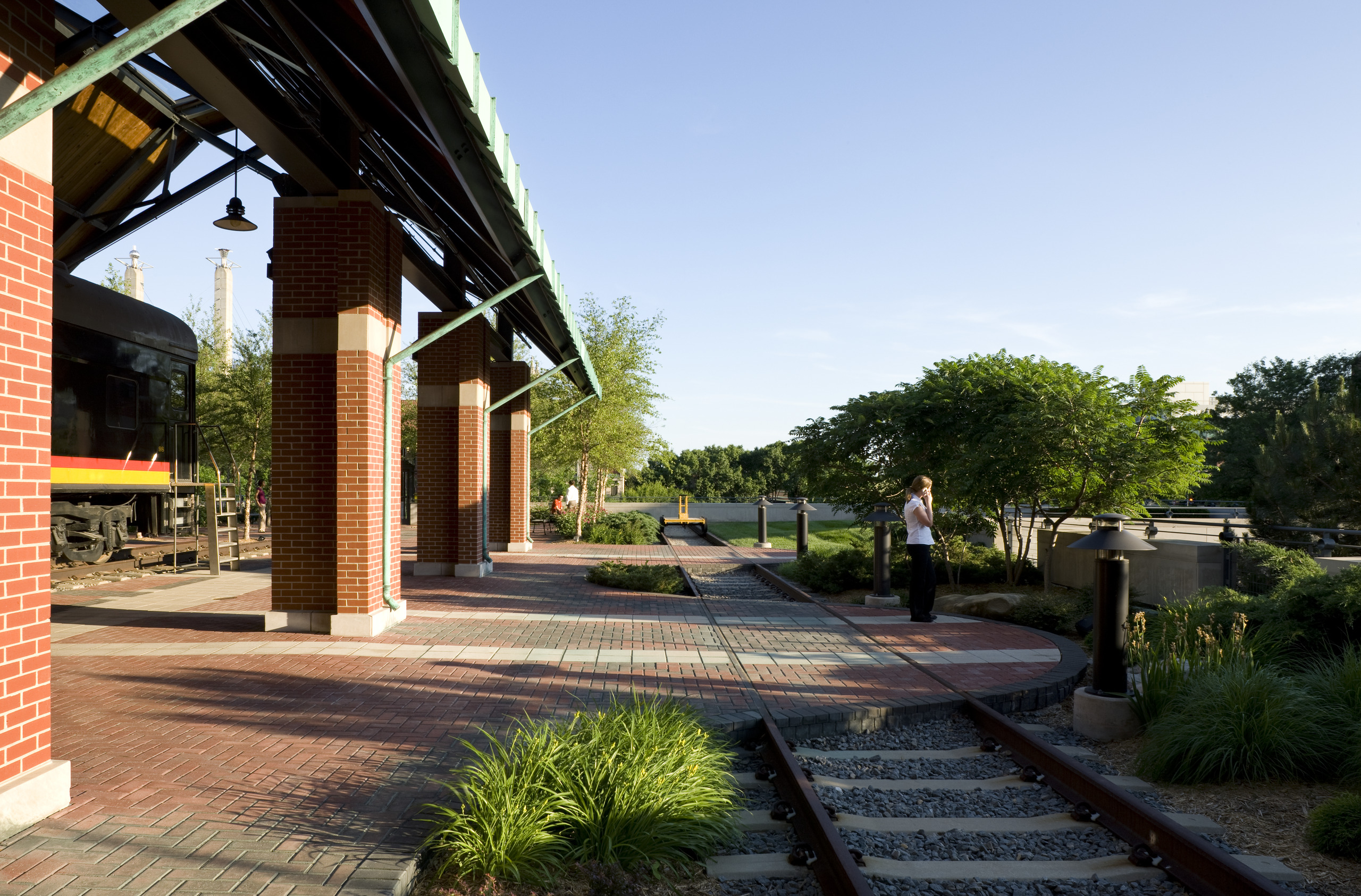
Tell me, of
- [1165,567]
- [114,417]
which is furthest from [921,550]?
[114,417]

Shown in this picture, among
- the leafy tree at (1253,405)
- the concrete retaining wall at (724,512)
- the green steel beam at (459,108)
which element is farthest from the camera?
the leafy tree at (1253,405)

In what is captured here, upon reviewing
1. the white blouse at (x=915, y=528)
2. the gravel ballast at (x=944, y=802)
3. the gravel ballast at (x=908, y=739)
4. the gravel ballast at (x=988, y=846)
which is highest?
the white blouse at (x=915, y=528)

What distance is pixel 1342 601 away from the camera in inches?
238

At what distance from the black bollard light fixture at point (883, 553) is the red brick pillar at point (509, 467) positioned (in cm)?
1006

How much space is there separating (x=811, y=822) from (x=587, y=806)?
40.6 inches

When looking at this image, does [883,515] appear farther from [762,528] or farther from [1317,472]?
[1317,472]

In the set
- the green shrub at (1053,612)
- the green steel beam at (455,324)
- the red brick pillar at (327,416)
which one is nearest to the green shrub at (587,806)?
the red brick pillar at (327,416)

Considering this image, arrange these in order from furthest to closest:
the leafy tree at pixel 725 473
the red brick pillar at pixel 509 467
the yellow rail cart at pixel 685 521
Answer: the leafy tree at pixel 725 473 → the yellow rail cart at pixel 685 521 → the red brick pillar at pixel 509 467

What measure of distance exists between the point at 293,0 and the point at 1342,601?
326 inches

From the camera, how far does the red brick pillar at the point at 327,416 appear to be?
26.7ft

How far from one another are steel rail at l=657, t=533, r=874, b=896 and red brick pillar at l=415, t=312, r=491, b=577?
29.5 ft

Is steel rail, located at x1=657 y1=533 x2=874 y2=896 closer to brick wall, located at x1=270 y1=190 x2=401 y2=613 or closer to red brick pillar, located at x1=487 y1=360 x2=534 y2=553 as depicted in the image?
brick wall, located at x1=270 y1=190 x2=401 y2=613

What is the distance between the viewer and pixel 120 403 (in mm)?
13648

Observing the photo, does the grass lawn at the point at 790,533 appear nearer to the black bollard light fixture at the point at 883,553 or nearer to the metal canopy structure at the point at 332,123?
the black bollard light fixture at the point at 883,553
